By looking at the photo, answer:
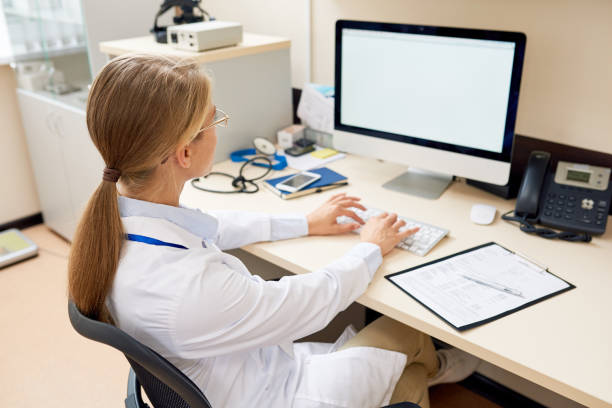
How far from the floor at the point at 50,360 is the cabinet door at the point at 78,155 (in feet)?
1.47

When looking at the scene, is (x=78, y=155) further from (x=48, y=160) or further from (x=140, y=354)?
(x=140, y=354)

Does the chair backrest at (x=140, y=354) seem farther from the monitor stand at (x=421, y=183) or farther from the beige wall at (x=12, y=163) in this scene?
the beige wall at (x=12, y=163)

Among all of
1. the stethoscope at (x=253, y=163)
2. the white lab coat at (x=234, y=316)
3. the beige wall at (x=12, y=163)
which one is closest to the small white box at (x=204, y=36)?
the stethoscope at (x=253, y=163)

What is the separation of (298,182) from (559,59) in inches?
33.2

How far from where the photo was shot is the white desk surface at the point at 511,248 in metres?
0.96

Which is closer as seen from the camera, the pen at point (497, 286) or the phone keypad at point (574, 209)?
the pen at point (497, 286)

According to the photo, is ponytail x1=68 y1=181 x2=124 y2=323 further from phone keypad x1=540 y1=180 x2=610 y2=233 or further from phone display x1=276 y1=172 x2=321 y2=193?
phone keypad x1=540 y1=180 x2=610 y2=233

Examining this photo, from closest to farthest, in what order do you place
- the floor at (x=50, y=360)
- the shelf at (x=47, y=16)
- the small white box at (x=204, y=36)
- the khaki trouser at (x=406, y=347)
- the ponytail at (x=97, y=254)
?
the ponytail at (x=97, y=254)
the khaki trouser at (x=406, y=347)
the small white box at (x=204, y=36)
the floor at (x=50, y=360)
the shelf at (x=47, y=16)

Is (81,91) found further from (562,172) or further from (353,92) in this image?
(562,172)

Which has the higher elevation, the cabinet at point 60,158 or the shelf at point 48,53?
the shelf at point 48,53

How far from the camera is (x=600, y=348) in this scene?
3.25 ft

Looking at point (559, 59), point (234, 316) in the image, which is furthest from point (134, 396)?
point (559, 59)

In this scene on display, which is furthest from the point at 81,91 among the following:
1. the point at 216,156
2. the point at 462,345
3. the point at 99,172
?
the point at 462,345

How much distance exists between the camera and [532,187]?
145 centimetres
